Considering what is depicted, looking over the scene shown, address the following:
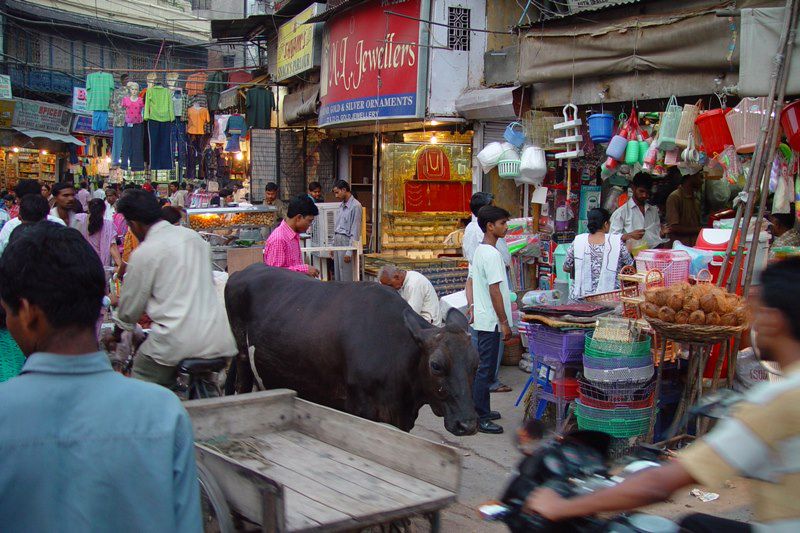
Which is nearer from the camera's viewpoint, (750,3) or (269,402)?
(269,402)

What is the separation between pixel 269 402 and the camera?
197 inches

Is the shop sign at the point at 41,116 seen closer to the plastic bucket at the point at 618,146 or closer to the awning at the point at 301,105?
the awning at the point at 301,105

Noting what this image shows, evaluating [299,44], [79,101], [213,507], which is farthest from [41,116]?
[213,507]

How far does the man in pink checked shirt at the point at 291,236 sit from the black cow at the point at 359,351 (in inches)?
42.2

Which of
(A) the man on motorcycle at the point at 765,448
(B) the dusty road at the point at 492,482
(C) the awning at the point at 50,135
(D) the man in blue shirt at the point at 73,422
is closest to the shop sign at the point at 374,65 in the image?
(B) the dusty road at the point at 492,482

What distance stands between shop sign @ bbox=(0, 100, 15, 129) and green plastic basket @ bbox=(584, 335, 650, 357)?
24900mm

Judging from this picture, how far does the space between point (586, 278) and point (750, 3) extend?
307 cm

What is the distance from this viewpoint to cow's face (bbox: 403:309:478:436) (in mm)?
4910

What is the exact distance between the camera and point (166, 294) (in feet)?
16.4

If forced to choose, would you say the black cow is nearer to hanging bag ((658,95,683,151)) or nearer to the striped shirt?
the striped shirt

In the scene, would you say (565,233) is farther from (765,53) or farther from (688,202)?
(765,53)

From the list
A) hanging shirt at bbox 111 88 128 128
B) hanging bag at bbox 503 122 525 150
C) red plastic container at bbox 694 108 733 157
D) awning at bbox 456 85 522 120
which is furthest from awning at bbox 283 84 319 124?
Result: red plastic container at bbox 694 108 733 157

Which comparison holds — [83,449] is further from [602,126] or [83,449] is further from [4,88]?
[4,88]

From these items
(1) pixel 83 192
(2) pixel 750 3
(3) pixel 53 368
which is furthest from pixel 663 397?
(1) pixel 83 192
